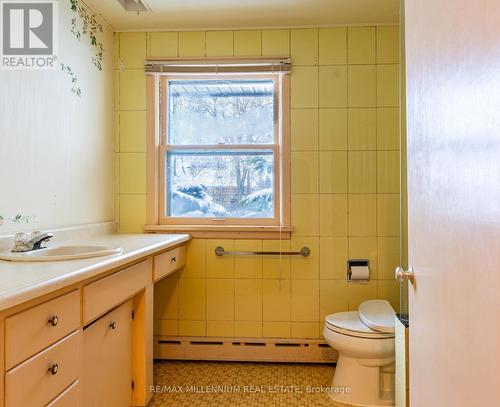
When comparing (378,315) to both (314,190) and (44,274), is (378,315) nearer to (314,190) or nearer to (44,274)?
(314,190)

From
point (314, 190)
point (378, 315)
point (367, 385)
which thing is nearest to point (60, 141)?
point (314, 190)

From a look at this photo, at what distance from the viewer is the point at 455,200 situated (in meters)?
0.72

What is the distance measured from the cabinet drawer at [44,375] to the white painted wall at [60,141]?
723 millimetres

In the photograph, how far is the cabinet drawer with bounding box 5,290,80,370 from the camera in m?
0.92

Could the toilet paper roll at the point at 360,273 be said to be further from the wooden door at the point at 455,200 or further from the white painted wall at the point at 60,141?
the white painted wall at the point at 60,141

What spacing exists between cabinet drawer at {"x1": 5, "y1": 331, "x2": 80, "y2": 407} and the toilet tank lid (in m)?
1.36

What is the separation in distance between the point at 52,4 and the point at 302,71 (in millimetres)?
1430

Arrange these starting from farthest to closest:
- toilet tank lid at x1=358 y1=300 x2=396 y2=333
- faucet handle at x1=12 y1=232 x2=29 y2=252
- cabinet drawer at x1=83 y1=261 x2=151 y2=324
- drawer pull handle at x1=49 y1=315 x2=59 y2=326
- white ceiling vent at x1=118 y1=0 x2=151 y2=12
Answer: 1. white ceiling vent at x1=118 y1=0 x2=151 y2=12
2. toilet tank lid at x1=358 y1=300 x2=396 y2=333
3. faucet handle at x1=12 y1=232 x2=29 y2=252
4. cabinet drawer at x1=83 y1=261 x2=151 y2=324
5. drawer pull handle at x1=49 y1=315 x2=59 y2=326

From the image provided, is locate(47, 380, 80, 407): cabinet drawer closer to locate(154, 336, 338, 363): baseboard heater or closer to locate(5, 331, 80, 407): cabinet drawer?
locate(5, 331, 80, 407): cabinet drawer

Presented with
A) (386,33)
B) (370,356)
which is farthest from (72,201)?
(386,33)

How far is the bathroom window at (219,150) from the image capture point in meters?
2.56

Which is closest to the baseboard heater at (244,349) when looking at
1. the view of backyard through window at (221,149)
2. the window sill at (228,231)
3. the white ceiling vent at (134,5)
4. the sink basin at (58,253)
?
the window sill at (228,231)

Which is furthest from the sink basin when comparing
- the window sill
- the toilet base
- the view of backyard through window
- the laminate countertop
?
the toilet base

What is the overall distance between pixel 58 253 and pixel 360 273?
1685mm
